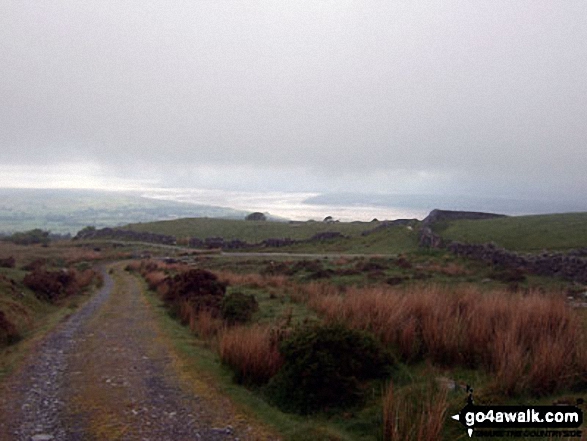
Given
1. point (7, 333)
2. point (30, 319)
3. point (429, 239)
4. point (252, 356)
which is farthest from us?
point (429, 239)

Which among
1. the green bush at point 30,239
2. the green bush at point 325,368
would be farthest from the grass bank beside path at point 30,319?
the green bush at point 30,239

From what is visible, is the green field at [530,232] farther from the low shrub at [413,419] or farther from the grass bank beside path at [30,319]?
the low shrub at [413,419]

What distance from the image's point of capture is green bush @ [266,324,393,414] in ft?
19.3

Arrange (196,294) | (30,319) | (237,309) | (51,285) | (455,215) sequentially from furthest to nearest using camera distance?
(455,215) < (51,285) < (196,294) < (30,319) < (237,309)

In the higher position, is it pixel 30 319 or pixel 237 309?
pixel 237 309

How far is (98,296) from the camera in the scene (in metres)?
20.3

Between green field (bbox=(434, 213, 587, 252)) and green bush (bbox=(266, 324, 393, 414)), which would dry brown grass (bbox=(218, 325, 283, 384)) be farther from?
green field (bbox=(434, 213, 587, 252))

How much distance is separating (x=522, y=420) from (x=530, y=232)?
34.2 meters

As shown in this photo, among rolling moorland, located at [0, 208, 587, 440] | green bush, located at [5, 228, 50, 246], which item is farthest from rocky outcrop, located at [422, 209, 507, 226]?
green bush, located at [5, 228, 50, 246]

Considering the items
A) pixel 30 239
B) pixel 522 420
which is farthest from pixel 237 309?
pixel 30 239

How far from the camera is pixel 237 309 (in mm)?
11898

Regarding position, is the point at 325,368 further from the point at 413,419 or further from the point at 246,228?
the point at 246,228

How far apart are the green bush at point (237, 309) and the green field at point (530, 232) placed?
2425cm

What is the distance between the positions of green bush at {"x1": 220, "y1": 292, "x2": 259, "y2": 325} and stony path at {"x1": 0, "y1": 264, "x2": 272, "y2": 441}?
211 cm
